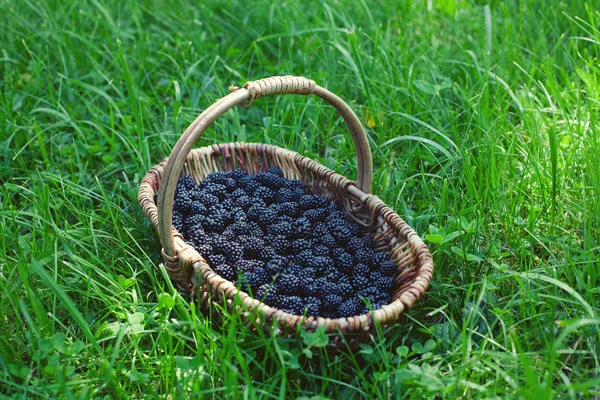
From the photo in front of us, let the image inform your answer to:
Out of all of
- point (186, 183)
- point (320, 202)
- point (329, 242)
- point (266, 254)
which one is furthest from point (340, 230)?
point (186, 183)

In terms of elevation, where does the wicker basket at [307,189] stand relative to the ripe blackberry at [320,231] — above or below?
above

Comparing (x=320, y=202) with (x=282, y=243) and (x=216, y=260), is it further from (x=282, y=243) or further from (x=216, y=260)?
(x=216, y=260)

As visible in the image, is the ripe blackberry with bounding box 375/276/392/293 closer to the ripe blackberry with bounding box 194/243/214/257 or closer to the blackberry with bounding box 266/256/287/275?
the blackberry with bounding box 266/256/287/275

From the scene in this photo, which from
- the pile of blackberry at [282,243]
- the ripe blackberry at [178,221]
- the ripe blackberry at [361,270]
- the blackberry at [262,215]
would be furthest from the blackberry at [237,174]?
the ripe blackberry at [361,270]

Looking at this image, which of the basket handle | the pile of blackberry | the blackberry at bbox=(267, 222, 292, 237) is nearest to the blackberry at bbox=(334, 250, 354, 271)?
the pile of blackberry

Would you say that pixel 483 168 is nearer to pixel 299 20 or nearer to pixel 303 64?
pixel 303 64

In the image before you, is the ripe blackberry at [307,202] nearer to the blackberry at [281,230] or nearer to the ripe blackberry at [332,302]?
the blackberry at [281,230]

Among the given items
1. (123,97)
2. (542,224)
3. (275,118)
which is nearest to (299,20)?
(275,118)
